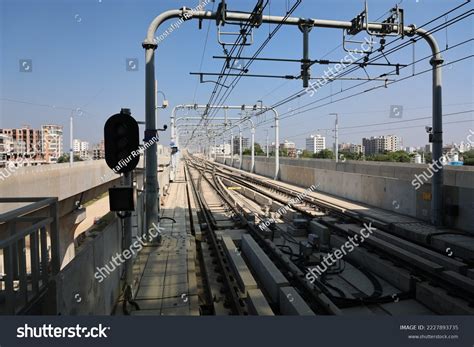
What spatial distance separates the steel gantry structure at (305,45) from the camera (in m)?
8.85

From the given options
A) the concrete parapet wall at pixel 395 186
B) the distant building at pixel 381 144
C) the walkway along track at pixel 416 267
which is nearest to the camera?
the walkway along track at pixel 416 267

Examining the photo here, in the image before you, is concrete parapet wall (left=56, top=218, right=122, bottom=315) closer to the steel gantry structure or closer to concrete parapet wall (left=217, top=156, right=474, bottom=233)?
the steel gantry structure

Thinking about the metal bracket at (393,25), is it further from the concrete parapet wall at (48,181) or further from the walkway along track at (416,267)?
the concrete parapet wall at (48,181)

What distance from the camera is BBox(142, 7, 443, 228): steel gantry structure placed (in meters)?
8.85

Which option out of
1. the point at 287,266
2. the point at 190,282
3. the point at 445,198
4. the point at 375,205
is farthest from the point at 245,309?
the point at 375,205

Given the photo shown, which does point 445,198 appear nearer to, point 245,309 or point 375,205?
point 375,205

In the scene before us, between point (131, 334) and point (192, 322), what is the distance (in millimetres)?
594

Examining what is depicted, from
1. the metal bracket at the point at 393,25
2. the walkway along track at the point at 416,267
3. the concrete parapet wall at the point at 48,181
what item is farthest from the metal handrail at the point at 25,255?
the metal bracket at the point at 393,25

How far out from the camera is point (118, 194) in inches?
201

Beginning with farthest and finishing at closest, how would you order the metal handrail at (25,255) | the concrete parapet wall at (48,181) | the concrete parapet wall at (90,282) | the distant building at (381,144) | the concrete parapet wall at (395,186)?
the distant building at (381,144) → the concrete parapet wall at (395,186) → the concrete parapet wall at (48,181) → the concrete parapet wall at (90,282) → the metal handrail at (25,255)

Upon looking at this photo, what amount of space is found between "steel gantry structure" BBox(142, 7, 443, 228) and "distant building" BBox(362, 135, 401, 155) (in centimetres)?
5471

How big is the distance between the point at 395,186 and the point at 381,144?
58.7m

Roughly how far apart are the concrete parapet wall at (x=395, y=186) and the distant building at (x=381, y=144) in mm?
44847

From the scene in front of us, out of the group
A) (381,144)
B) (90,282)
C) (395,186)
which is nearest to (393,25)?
(395,186)
